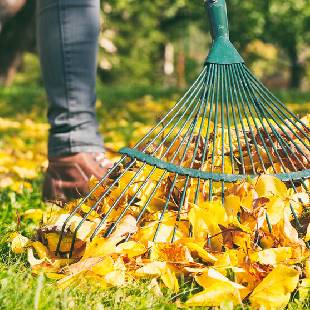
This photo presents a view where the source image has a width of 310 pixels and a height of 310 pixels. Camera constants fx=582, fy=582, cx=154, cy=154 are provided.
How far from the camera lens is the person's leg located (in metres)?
2.24

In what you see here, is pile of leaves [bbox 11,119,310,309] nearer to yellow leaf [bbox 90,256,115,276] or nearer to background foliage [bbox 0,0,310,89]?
yellow leaf [bbox 90,256,115,276]

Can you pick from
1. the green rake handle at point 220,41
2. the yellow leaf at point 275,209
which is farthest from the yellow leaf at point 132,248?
the green rake handle at point 220,41

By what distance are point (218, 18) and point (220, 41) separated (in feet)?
0.25

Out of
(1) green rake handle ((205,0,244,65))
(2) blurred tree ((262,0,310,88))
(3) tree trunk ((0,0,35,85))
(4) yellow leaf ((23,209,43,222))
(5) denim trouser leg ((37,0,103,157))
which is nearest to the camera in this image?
(1) green rake handle ((205,0,244,65))

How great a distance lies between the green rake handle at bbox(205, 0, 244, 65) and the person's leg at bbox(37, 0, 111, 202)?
0.60 meters

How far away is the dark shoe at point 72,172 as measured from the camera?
2279mm

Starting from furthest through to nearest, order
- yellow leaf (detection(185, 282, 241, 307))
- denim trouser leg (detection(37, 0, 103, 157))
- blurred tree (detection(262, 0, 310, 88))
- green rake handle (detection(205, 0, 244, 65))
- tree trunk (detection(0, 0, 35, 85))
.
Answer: tree trunk (detection(0, 0, 35, 85)), blurred tree (detection(262, 0, 310, 88)), denim trouser leg (detection(37, 0, 103, 157)), green rake handle (detection(205, 0, 244, 65)), yellow leaf (detection(185, 282, 241, 307))

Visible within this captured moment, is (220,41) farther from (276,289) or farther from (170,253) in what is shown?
(276,289)

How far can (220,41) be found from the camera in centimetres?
180

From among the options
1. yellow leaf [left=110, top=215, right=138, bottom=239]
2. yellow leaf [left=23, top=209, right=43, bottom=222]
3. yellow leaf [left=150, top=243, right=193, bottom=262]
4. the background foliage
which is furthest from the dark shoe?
the background foliage

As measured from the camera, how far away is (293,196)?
63.6 inches

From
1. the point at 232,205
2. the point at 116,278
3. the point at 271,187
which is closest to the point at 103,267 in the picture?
the point at 116,278

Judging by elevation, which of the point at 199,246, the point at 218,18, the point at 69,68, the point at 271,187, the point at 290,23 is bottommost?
the point at 199,246

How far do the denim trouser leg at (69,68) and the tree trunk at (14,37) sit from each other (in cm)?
817
